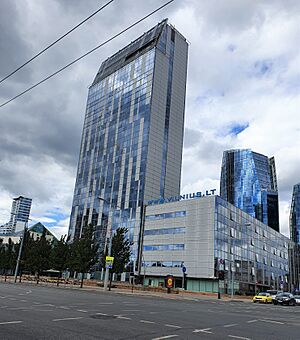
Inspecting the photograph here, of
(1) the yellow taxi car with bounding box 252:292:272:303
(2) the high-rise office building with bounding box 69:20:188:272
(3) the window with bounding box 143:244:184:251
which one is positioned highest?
(2) the high-rise office building with bounding box 69:20:188:272

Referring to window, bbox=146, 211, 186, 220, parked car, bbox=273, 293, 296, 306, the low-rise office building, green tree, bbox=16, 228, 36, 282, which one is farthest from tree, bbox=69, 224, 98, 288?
window, bbox=146, 211, 186, 220

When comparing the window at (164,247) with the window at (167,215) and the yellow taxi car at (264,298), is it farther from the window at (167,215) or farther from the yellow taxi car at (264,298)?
the yellow taxi car at (264,298)

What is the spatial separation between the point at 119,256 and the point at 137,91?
233 feet

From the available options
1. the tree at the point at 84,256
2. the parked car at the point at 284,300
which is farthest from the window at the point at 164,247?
the parked car at the point at 284,300

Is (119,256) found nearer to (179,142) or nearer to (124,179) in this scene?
(124,179)

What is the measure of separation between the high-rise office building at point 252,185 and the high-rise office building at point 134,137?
80.2m

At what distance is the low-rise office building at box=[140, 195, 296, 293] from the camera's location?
72.7 metres

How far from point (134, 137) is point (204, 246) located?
4311cm

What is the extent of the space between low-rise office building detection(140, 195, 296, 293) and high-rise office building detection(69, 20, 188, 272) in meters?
8.45

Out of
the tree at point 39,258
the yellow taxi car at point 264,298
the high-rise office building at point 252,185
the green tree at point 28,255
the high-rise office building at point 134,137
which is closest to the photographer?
the yellow taxi car at point 264,298

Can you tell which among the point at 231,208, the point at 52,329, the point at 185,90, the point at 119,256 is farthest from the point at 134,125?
A: the point at 52,329

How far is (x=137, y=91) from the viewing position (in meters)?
111

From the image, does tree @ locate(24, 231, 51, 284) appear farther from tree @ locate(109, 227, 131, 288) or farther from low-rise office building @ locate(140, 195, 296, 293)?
low-rise office building @ locate(140, 195, 296, 293)

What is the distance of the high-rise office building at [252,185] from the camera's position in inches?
7008
